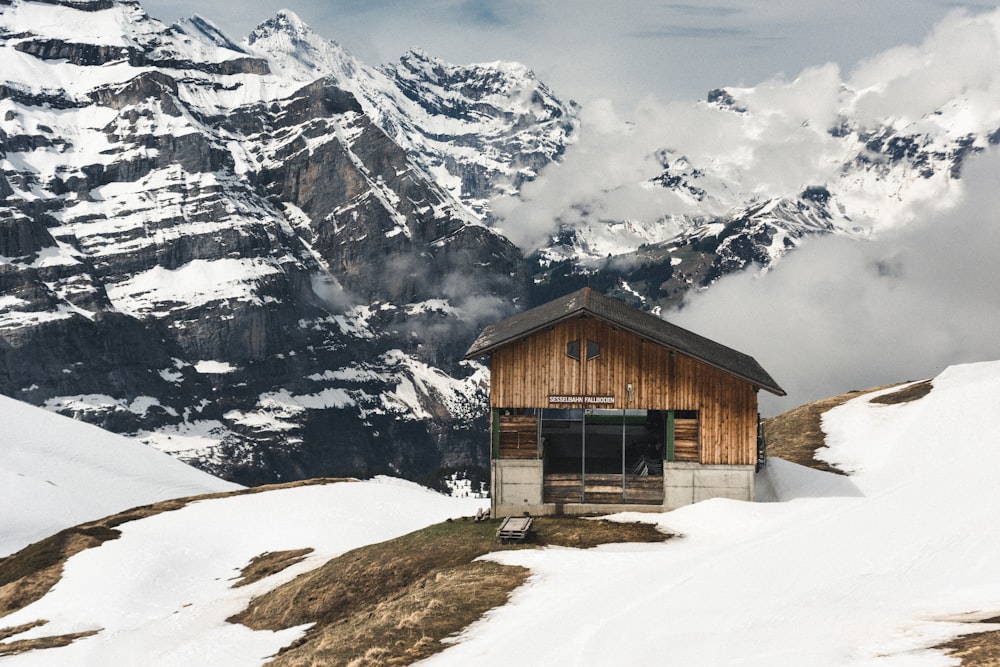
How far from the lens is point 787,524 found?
40312 mm

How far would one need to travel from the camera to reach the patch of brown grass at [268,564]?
51.3 m

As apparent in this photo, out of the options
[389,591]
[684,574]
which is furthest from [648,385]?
[389,591]

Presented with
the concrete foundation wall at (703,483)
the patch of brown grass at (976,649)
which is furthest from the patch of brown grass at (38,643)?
the patch of brown grass at (976,649)

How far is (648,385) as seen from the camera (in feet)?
153

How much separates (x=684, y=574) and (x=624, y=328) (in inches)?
644

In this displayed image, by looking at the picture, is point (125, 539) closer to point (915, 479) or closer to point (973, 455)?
point (915, 479)

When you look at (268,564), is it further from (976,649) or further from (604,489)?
(976,649)

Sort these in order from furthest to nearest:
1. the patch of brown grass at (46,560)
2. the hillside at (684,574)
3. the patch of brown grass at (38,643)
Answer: the patch of brown grass at (46,560)
the patch of brown grass at (38,643)
the hillside at (684,574)

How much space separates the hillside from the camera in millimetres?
25047

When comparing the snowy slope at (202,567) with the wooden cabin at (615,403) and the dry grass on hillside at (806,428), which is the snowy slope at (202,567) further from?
the dry grass on hillside at (806,428)

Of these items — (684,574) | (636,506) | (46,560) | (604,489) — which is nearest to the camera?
(684,574)

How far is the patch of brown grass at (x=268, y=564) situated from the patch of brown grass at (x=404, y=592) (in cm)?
668

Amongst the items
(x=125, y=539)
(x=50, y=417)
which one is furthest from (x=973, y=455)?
(x=50, y=417)

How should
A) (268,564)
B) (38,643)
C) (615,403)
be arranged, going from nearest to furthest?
(38,643) → (615,403) → (268,564)
